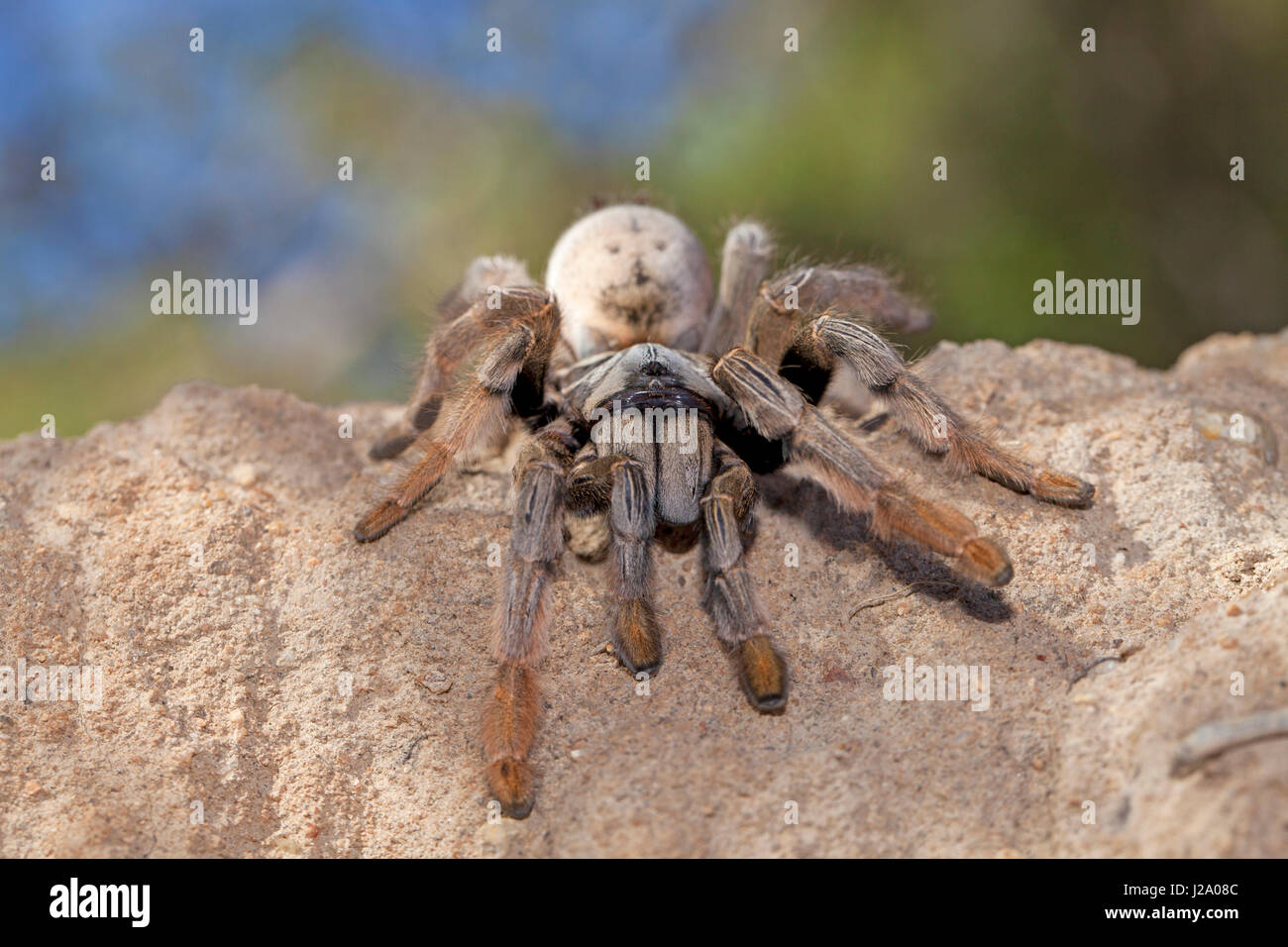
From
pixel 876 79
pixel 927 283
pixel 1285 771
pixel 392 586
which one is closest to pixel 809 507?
pixel 392 586

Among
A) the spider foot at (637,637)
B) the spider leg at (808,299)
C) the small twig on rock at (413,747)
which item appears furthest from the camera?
the spider leg at (808,299)

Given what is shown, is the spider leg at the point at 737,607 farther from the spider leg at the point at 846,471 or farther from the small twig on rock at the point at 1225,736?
the small twig on rock at the point at 1225,736

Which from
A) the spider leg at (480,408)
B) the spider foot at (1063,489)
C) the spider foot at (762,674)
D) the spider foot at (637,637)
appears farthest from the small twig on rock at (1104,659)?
the spider leg at (480,408)

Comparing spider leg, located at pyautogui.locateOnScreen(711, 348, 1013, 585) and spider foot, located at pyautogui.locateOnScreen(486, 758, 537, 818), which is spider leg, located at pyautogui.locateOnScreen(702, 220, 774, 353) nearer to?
spider leg, located at pyautogui.locateOnScreen(711, 348, 1013, 585)

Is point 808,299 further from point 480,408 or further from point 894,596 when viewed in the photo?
point 480,408

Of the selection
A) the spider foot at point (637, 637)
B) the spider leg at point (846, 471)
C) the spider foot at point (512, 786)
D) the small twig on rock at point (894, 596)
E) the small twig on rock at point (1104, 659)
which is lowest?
the spider foot at point (512, 786)

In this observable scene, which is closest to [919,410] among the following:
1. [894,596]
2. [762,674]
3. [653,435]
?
[894,596]

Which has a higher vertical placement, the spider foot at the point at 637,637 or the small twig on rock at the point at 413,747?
the spider foot at the point at 637,637
